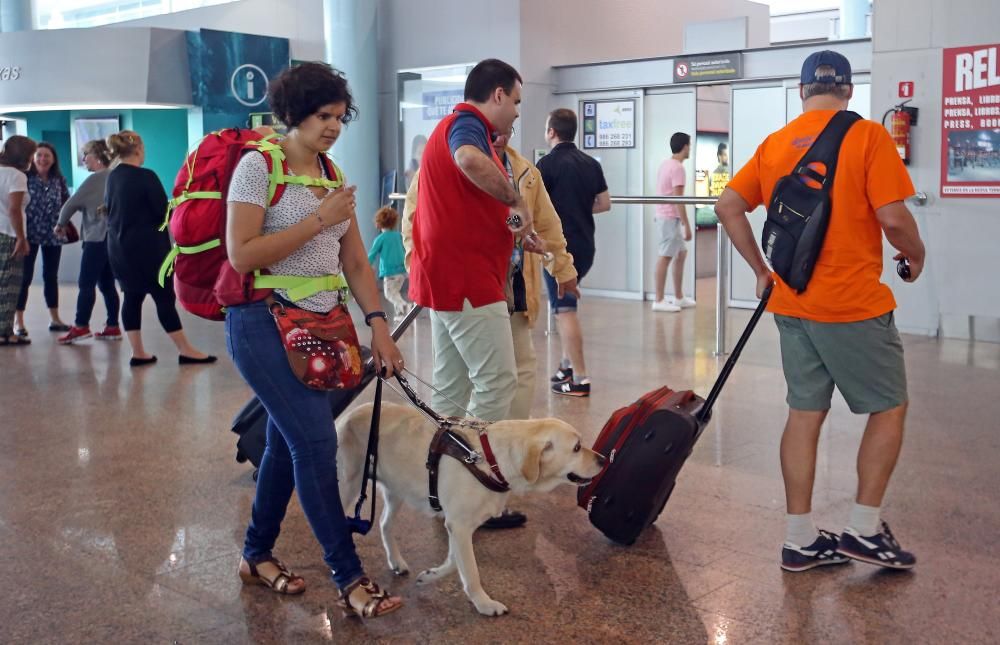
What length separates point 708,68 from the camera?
1162cm

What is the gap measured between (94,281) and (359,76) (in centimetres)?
572

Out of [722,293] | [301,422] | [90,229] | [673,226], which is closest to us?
[301,422]

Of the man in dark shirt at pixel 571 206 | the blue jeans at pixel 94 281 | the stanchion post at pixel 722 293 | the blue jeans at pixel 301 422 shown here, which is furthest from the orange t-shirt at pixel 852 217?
the blue jeans at pixel 94 281

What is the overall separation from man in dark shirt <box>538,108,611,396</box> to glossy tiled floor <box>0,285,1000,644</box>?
31cm

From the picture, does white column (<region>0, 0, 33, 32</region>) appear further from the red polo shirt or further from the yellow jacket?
the red polo shirt

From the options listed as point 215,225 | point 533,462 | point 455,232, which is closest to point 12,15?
point 455,232

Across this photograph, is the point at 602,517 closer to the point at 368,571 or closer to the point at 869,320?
the point at 368,571

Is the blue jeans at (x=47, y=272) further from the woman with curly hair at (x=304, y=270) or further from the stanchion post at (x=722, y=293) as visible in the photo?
the woman with curly hair at (x=304, y=270)

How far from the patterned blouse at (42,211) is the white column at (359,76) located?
4585mm

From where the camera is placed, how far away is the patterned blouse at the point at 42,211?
955cm

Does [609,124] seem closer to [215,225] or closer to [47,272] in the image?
[47,272]

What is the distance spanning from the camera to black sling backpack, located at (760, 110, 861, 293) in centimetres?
351

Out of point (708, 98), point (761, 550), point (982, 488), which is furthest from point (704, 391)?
point (708, 98)

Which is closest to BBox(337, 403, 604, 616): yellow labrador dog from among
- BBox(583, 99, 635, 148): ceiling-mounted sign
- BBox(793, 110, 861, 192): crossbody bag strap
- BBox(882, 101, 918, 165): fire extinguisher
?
Result: BBox(793, 110, 861, 192): crossbody bag strap
